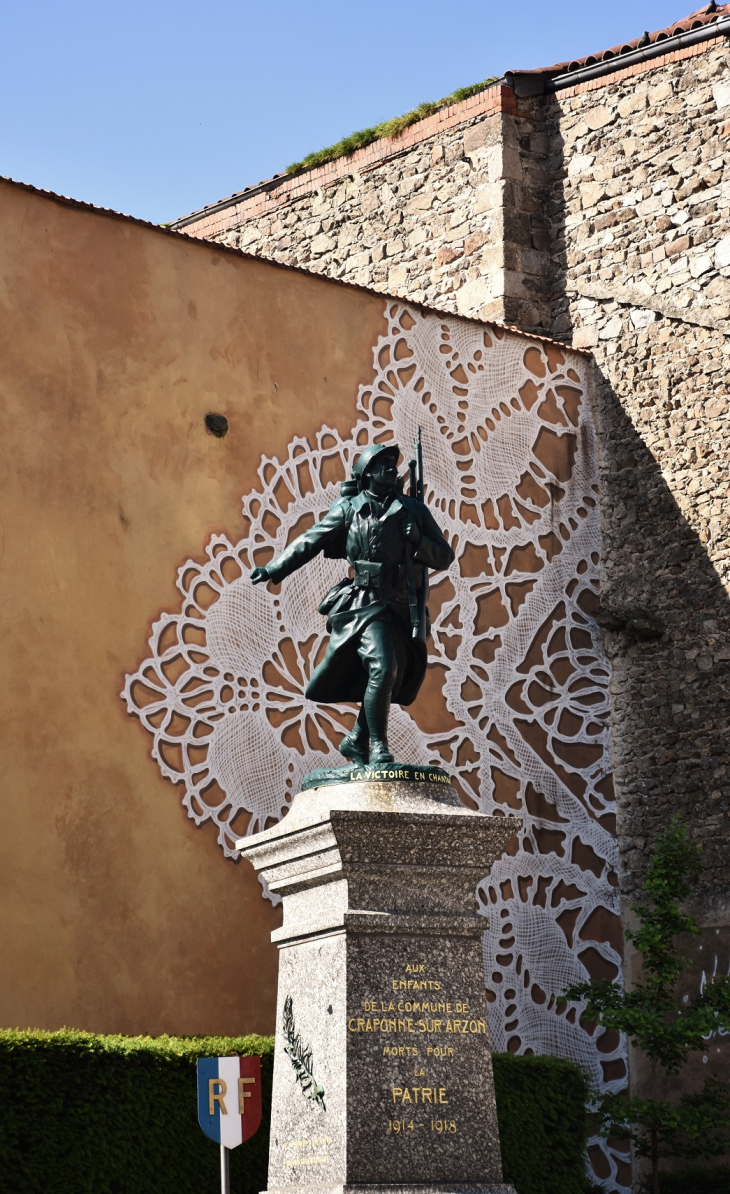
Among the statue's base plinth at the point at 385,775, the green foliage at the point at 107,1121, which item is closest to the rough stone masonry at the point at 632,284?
the green foliage at the point at 107,1121

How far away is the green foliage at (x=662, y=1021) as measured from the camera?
10172 mm

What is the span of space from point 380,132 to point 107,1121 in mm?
9695

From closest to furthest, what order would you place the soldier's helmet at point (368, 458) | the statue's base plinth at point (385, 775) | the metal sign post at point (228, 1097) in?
the statue's base plinth at point (385, 775), the metal sign post at point (228, 1097), the soldier's helmet at point (368, 458)

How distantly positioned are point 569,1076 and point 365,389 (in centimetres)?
499

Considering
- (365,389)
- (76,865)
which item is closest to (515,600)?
(365,389)

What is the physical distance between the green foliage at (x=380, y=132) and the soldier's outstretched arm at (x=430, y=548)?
8092 mm

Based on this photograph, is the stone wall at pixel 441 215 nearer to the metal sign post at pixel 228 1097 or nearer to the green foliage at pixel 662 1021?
the green foliage at pixel 662 1021

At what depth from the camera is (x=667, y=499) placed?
12547 millimetres

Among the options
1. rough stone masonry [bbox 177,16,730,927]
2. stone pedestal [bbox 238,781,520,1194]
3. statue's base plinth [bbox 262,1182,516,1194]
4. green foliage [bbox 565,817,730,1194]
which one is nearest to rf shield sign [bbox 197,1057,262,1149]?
stone pedestal [bbox 238,781,520,1194]

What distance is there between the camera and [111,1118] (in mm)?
7703

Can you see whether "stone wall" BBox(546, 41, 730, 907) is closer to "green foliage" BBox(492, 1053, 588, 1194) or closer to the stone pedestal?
"green foliage" BBox(492, 1053, 588, 1194)

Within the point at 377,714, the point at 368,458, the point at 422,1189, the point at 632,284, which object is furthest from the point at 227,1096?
the point at 632,284

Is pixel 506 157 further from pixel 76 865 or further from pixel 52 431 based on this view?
pixel 76 865

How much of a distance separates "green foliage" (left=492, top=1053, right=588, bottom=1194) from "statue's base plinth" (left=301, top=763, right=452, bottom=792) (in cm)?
327
